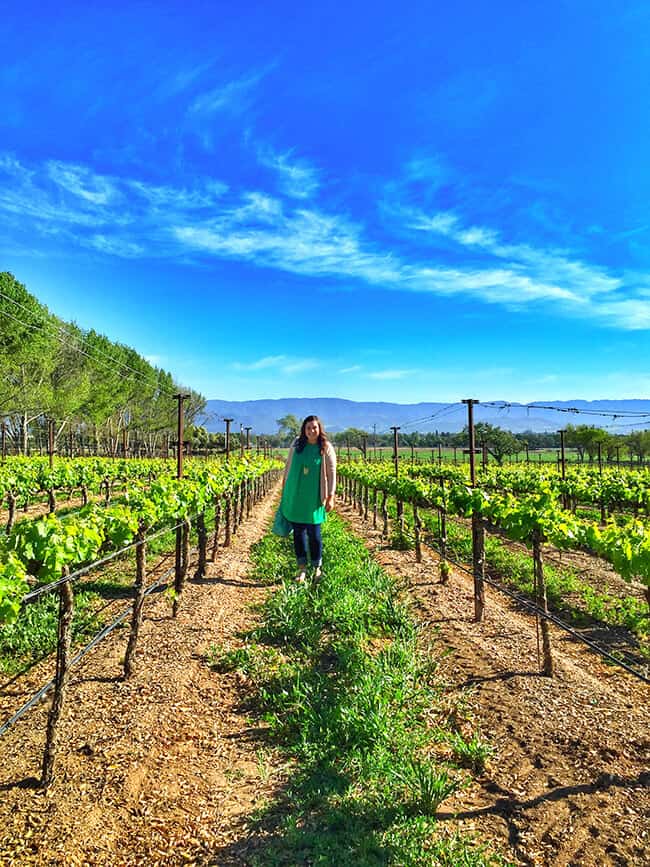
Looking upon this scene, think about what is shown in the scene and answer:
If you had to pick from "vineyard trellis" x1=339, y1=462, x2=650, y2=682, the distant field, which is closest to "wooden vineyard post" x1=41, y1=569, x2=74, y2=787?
"vineyard trellis" x1=339, y1=462, x2=650, y2=682

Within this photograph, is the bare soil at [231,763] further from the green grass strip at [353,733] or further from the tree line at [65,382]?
the tree line at [65,382]

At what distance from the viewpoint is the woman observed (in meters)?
7.06

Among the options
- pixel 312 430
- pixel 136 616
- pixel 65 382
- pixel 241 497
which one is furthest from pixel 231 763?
pixel 65 382

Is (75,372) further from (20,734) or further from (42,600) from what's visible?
(20,734)

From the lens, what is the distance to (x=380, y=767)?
365 cm

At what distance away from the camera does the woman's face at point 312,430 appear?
705cm

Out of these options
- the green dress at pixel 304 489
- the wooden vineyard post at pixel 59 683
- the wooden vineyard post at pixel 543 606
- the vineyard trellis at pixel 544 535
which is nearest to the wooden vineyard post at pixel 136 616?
the wooden vineyard post at pixel 59 683

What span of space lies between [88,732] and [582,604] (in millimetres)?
Result: 7061

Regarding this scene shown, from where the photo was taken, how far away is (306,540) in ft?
24.9

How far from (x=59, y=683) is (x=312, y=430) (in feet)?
13.4

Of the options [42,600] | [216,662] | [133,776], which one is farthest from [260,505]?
[133,776]

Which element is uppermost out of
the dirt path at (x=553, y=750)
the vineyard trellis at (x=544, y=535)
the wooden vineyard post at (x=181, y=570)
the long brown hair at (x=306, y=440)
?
the long brown hair at (x=306, y=440)

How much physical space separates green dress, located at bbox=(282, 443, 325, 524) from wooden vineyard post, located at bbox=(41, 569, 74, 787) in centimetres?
357

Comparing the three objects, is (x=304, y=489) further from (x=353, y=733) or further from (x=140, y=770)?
(x=140, y=770)
